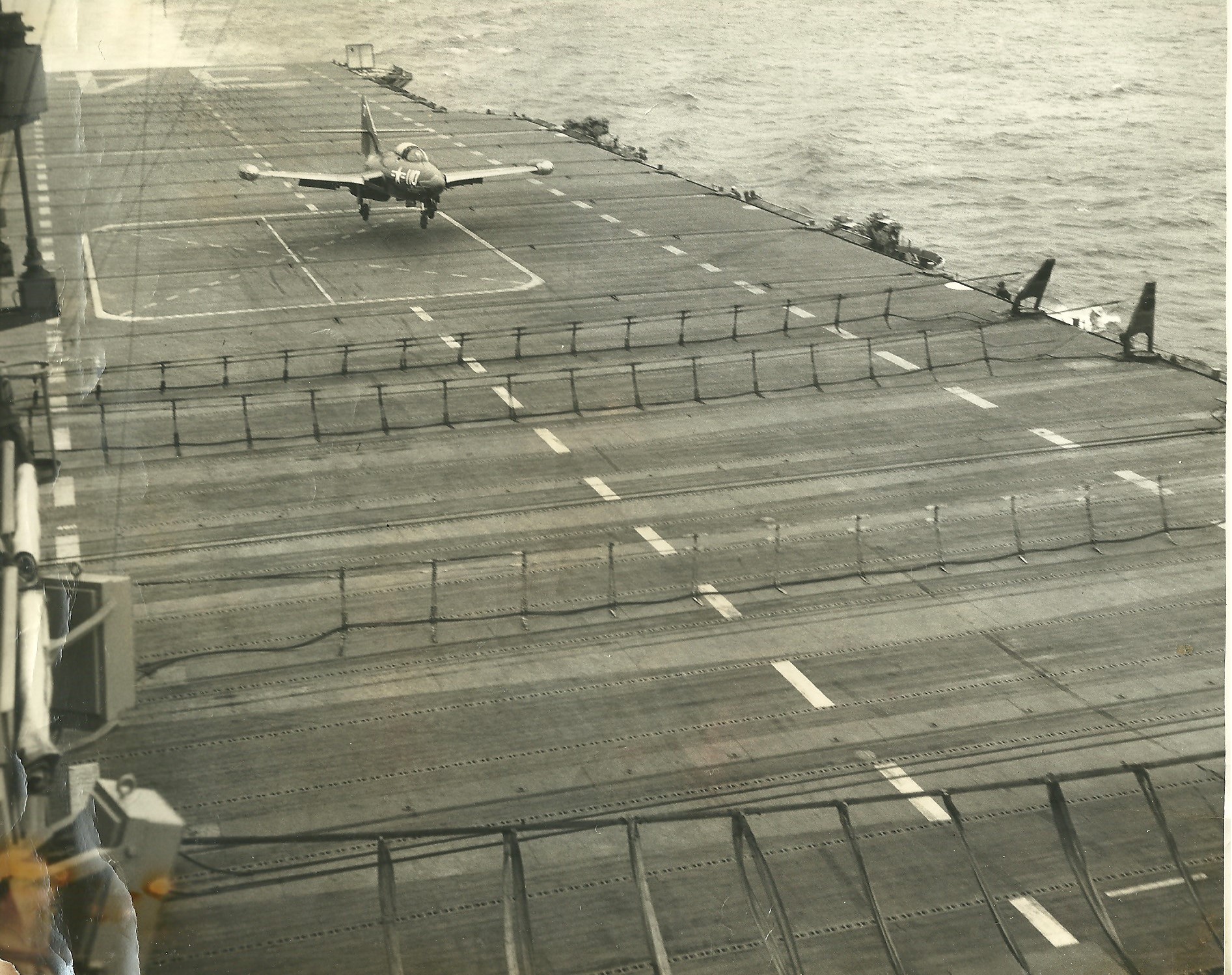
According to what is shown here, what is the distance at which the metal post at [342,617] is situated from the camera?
2667 centimetres

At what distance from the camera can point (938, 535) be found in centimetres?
3216

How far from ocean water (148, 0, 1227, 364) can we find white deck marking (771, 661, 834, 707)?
31127mm

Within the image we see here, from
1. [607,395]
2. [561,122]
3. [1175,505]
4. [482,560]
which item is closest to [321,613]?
[482,560]

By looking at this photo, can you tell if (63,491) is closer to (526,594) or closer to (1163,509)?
(526,594)

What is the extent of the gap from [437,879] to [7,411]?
30.7 ft

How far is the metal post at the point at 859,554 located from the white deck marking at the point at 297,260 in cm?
2444

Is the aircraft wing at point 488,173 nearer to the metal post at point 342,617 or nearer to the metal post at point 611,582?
the metal post at point 611,582

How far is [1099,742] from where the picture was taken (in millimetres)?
24781

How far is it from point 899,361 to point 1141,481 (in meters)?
10.2

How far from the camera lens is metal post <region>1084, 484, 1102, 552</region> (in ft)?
105

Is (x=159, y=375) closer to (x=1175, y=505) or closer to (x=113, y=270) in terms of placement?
(x=113, y=270)

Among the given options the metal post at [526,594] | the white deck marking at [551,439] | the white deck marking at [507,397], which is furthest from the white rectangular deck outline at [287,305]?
the metal post at [526,594]

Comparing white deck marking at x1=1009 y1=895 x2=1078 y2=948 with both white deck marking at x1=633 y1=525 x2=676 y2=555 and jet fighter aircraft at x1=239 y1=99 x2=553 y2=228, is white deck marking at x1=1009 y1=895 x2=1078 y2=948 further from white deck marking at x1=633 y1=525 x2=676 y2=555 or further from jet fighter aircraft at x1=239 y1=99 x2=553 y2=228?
jet fighter aircraft at x1=239 y1=99 x2=553 y2=228

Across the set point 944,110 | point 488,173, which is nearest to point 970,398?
point 488,173
